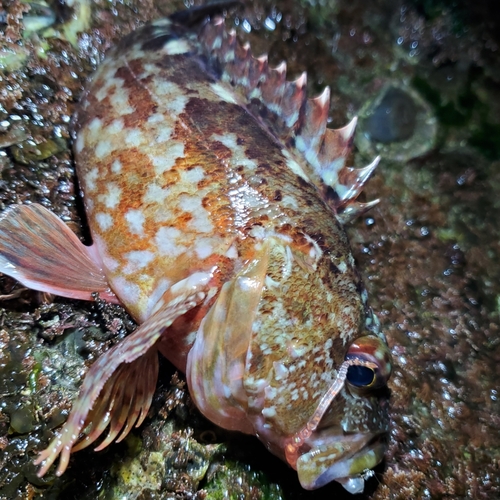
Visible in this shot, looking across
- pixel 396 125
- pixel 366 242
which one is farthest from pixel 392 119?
pixel 366 242

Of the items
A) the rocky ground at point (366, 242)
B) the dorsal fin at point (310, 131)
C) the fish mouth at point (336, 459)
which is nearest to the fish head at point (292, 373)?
the fish mouth at point (336, 459)

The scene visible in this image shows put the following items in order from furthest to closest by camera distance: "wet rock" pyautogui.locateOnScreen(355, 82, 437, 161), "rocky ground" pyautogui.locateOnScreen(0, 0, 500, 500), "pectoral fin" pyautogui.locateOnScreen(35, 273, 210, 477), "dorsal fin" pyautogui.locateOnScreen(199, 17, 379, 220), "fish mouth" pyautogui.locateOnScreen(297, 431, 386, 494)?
"wet rock" pyautogui.locateOnScreen(355, 82, 437, 161), "dorsal fin" pyautogui.locateOnScreen(199, 17, 379, 220), "rocky ground" pyautogui.locateOnScreen(0, 0, 500, 500), "fish mouth" pyautogui.locateOnScreen(297, 431, 386, 494), "pectoral fin" pyautogui.locateOnScreen(35, 273, 210, 477)

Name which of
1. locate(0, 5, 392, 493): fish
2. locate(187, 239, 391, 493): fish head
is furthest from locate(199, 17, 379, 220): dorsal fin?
locate(187, 239, 391, 493): fish head

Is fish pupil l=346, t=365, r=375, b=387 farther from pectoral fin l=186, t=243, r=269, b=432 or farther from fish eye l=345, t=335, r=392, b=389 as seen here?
pectoral fin l=186, t=243, r=269, b=432

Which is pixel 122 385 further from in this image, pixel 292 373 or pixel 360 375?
pixel 360 375

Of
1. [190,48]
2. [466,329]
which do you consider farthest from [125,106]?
[466,329]

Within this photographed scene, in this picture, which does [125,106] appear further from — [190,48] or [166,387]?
[166,387]

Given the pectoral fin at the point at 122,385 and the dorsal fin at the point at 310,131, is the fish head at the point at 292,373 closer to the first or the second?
the pectoral fin at the point at 122,385
